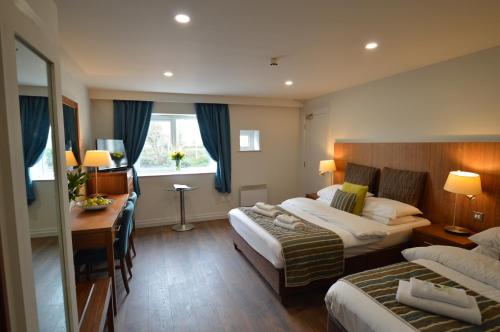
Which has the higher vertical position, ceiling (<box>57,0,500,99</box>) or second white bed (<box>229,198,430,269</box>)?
ceiling (<box>57,0,500,99</box>)

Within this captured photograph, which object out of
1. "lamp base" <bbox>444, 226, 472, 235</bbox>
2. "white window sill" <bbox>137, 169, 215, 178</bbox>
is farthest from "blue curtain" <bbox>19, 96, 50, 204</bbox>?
"white window sill" <bbox>137, 169, 215, 178</bbox>

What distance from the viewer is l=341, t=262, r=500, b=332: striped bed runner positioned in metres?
1.36

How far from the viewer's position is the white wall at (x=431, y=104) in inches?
98.9

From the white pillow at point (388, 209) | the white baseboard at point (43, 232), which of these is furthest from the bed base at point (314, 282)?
the white baseboard at point (43, 232)

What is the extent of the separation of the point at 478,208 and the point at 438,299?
5.55ft

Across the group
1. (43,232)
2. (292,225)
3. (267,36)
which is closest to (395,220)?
(292,225)

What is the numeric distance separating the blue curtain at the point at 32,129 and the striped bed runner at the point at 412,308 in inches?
74.0

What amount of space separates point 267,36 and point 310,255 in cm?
199

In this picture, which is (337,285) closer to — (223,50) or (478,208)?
(478,208)

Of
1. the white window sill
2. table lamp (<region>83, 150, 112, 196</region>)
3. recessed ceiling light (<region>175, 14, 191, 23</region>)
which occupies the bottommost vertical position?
the white window sill

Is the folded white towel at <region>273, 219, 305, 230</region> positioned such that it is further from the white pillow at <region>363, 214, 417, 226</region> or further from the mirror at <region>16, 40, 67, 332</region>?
the mirror at <region>16, 40, 67, 332</region>

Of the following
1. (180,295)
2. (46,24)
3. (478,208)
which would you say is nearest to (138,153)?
(180,295)

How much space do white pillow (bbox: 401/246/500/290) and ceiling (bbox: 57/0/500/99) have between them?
1.75 meters

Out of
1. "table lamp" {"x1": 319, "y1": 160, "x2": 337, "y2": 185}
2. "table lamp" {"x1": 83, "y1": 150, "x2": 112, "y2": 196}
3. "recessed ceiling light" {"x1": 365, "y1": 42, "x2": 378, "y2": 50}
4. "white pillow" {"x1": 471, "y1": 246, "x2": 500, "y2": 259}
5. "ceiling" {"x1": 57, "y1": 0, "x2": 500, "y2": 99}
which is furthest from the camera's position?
"table lamp" {"x1": 319, "y1": 160, "x2": 337, "y2": 185}
